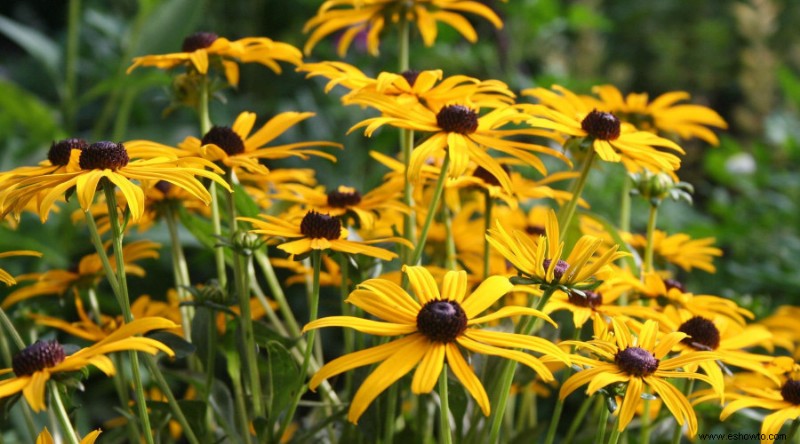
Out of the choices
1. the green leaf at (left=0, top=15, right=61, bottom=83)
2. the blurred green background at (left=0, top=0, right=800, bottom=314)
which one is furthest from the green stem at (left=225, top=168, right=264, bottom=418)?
the green leaf at (left=0, top=15, right=61, bottom=83)

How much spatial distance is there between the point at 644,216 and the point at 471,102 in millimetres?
1071

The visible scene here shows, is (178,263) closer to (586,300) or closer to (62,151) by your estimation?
(62,151)

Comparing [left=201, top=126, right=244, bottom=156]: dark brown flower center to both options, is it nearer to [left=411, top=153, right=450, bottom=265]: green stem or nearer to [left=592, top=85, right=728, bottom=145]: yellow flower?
[left=411, top=153, right=450, bottom=265]: green stem

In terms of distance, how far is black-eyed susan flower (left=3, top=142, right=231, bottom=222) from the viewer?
20.3 inches

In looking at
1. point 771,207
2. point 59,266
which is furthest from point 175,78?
point 771,207

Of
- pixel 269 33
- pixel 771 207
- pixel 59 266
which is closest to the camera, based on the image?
pixel 59 266

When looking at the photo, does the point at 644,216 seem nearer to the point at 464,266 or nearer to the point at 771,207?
the point at 771,207

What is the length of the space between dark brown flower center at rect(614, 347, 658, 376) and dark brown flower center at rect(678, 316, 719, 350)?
0.11 metres

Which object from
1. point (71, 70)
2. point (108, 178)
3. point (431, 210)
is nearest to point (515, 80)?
point (71, 70)

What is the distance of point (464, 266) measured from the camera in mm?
817

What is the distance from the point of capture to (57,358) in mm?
471

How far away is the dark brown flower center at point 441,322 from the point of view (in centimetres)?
48

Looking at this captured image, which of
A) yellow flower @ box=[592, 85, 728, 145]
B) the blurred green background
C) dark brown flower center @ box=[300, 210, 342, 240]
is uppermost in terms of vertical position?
yellow flower @ box=[592, 85, 728, 145]

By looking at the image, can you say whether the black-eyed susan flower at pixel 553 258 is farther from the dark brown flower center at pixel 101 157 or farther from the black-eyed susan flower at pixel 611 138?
the dark brown flower center at pixel 101 157
